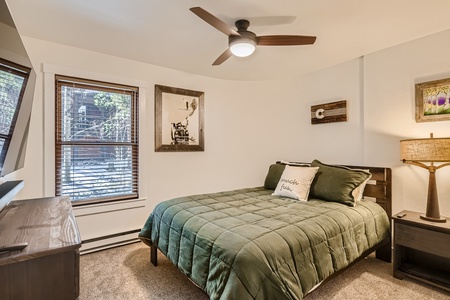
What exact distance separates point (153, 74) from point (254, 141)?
200 cm

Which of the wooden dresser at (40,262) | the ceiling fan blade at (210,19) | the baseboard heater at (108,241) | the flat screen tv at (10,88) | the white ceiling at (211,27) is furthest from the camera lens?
the baseboard heater at (108,241)

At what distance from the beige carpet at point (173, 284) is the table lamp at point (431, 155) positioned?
0.65 metres

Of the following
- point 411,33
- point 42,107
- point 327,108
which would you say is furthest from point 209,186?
point 411,33

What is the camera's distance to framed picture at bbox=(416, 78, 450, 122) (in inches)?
91.7

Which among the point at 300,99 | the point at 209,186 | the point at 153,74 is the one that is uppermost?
the point at 153,74

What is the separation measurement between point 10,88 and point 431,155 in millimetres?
3108

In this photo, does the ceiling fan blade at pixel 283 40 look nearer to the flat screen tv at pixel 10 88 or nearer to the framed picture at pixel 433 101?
the framed picture at pixel 433 101

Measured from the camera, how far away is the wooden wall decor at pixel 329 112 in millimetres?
3199

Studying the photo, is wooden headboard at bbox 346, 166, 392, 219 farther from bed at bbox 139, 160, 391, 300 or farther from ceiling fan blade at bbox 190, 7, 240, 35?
ceiling fan blade at bbox 190, 7, 240, 35

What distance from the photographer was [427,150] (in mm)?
2057

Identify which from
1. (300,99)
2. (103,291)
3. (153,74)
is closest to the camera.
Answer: (103,291)

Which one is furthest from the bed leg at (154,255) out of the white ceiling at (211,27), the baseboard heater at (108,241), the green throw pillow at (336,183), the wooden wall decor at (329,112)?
the wooden wall decor at (329,112)

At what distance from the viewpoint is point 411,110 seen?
256 cm

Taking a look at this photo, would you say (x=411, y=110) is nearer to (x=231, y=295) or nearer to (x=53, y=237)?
(x=231, y=295)
